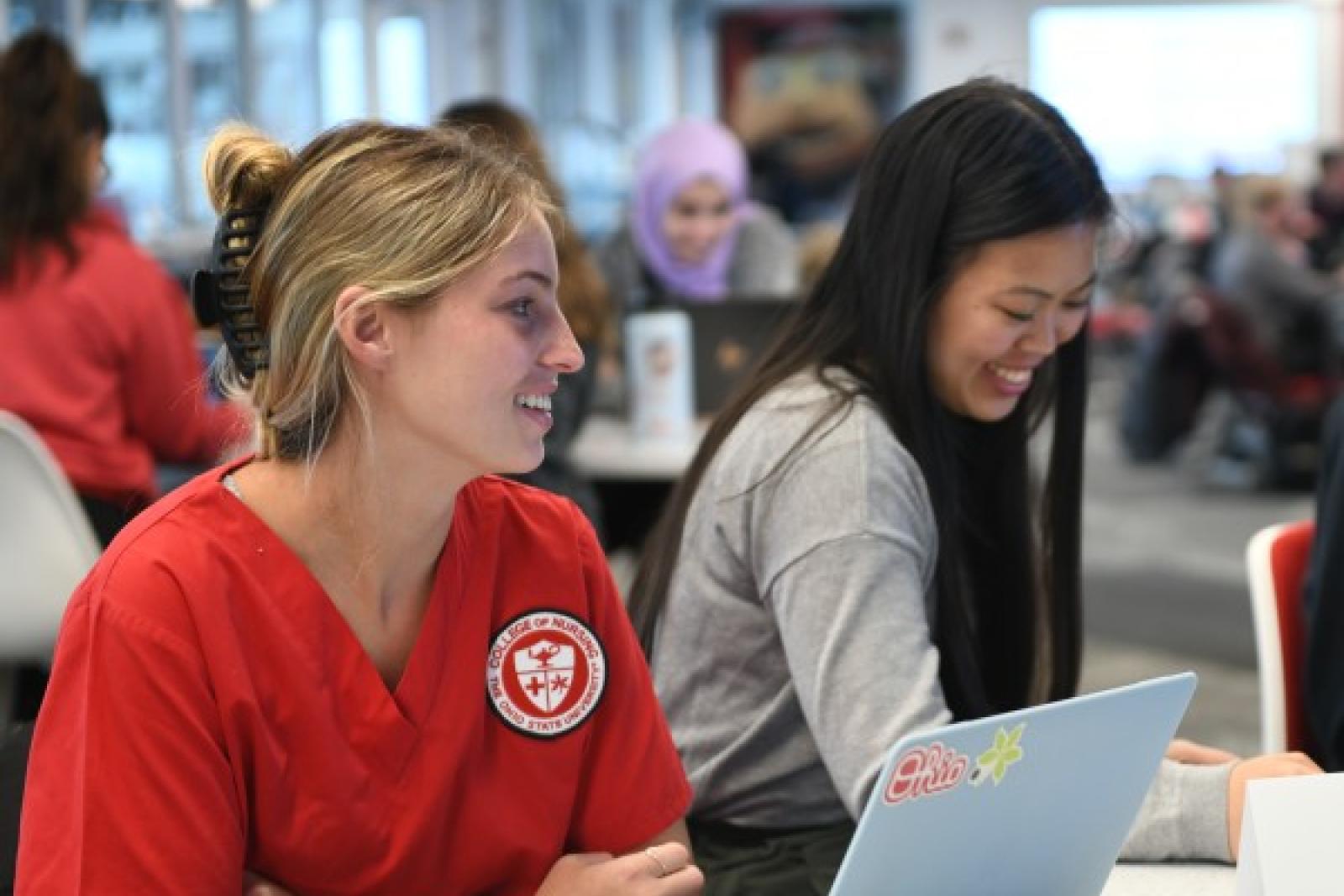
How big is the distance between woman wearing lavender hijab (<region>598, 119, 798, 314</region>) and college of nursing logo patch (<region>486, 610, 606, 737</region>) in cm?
308

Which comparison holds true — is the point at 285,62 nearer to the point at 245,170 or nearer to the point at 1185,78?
the point at 245,170

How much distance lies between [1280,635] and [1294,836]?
32.8 inches

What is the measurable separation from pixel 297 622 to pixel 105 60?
13.9 feet

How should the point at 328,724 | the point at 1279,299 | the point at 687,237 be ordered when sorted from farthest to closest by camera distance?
1. the point at 1279,299
2. the point at 687,237
3. the point at 328,724

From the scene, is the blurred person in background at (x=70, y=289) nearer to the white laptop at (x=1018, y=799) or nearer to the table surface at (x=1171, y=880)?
the table surface at (x=1171, y=880)

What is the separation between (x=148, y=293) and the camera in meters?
3.12

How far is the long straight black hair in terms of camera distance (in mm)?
1604

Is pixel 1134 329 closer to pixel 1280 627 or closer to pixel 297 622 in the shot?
pixel 1280 627

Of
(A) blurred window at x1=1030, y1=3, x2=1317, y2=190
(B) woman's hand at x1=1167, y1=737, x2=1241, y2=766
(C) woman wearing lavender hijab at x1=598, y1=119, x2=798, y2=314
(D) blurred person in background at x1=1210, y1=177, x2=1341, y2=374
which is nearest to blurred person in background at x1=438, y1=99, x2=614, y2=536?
(C) woman wearing lavender hijab at x1=598, y1=119, x2=798, y2=314

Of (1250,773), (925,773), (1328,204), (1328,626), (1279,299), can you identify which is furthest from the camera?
(1328,204)

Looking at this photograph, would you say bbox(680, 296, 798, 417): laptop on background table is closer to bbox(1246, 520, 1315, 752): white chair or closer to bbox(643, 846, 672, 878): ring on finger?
bbox(1246, 520, 1315, 752): white chair

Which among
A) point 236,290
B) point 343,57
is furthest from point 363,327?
point 343,57

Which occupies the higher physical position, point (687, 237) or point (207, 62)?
point (207, 62)

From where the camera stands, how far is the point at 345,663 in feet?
4.10
